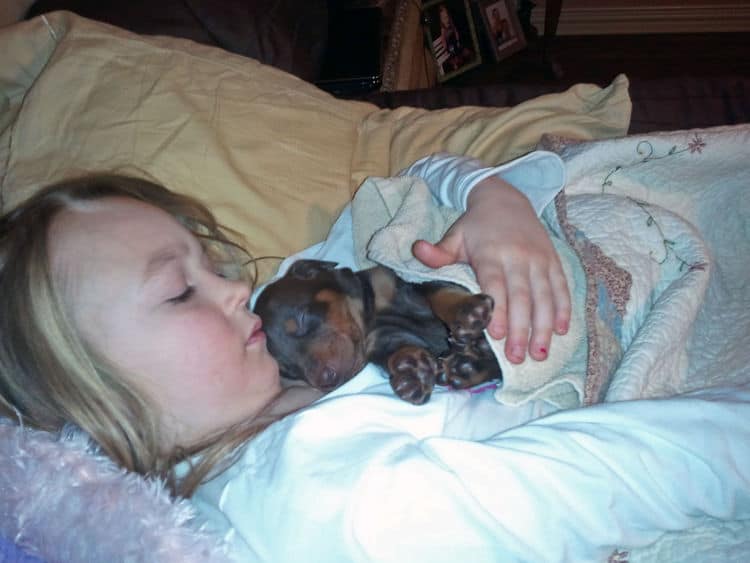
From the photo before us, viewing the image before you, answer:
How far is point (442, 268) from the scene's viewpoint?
1.14m

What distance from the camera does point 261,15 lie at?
190cm

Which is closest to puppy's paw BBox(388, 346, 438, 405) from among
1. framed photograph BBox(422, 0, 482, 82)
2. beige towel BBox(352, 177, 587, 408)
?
beige towel BBox(352, 177, 587, 408)

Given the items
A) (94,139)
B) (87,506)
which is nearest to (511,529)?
(87,506)

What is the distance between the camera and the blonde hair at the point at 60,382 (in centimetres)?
100

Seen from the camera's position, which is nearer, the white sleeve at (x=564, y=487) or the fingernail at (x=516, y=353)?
the white sleeve at (x=564, y=487)

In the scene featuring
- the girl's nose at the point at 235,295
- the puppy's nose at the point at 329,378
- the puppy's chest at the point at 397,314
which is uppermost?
the girl's nose at the point at 235,295

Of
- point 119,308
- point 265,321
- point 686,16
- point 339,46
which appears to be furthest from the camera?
point 686,16

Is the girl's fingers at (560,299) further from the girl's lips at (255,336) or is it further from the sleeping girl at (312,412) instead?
the girl's lips at (255,336)

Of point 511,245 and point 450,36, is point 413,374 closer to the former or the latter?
point 511,245

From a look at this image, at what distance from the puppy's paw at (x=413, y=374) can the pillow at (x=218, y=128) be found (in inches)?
16.1

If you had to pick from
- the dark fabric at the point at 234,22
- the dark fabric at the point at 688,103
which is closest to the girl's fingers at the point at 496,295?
the dark fabric at the point at 688,103

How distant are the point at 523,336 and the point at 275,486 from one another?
1.50 ft

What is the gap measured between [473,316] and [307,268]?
416 millimetres

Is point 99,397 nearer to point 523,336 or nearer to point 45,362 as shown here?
point 45,362
